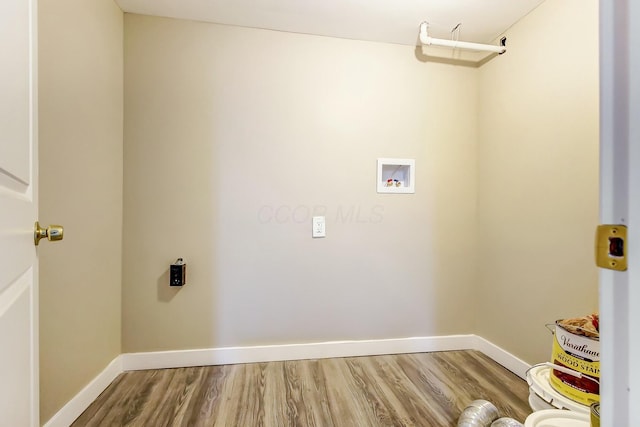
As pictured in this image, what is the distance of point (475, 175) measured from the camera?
7.04 ft

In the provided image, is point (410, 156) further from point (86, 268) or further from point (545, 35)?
point (86, 268)

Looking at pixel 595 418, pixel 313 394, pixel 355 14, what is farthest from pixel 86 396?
pixel 355 14

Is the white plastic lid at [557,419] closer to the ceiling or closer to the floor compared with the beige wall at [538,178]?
closer to the floor

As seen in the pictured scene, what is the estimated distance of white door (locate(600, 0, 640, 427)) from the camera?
1.27ft

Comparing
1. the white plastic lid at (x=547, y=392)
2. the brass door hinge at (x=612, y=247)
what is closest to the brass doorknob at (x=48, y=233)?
the brass door hinge at (x=612, y=247)

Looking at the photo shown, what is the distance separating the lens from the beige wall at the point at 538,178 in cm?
143

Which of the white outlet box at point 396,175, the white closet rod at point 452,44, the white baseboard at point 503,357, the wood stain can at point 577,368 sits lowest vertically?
the white baseboard at point 503,357

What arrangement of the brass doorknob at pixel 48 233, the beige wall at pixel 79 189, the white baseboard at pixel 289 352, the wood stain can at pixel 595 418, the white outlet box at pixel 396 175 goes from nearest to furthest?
1. the wood stain can at pixel 595 418
2. the brass doorknob at pixel 48 233
3. the beige wall at pixel 79 189
4. the white baseboard at pixel 289 352
5. the white outlet box at pixel 396 175

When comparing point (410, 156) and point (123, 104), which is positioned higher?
point (123, 104)

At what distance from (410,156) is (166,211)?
1853 millimetres

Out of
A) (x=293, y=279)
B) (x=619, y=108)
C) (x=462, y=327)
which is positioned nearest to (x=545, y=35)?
(x=619, y=108)

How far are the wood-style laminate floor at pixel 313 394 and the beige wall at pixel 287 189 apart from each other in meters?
0.20

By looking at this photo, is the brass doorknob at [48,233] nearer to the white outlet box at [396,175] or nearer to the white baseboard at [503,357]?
the white outlet box at [396,175]

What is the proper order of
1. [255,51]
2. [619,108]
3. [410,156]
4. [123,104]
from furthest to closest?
[410,156] → [255,51] → [123,104] → [619,108]
